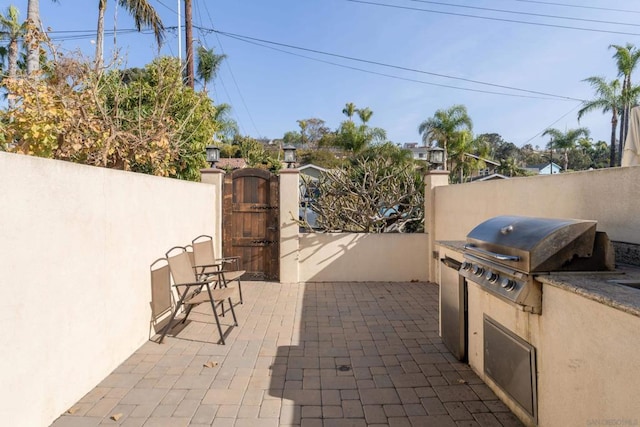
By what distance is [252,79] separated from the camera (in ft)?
62.0

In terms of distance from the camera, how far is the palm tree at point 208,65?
75.3ft

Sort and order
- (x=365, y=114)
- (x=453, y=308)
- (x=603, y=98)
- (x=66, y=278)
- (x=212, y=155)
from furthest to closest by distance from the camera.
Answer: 1. (x=365, y=114)
2. (x=603, y=98)
3. (x=212, y=155)
4. (x=453, y=308)
5. (x=66, y=278)

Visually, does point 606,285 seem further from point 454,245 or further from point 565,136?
point 565,136

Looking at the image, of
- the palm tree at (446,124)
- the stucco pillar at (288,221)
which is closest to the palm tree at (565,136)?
the palm tree at (446,124)

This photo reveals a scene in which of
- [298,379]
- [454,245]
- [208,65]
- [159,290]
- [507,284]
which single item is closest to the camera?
[507,284]

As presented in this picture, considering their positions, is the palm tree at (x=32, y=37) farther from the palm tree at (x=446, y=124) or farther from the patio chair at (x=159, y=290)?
the palm tree at (x=446, y=124)

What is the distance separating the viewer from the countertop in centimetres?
167

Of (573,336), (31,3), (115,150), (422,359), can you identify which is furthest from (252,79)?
(573,336)

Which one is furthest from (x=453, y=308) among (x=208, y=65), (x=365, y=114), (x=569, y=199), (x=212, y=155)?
(x=365, y=114)

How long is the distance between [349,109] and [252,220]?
3567 centimetres

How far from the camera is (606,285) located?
6.47 ft

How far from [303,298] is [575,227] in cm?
464

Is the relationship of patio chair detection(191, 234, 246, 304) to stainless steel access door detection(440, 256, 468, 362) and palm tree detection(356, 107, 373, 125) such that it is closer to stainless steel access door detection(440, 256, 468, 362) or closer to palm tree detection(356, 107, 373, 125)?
stainless steel access door detection(440, 256, 468, 362)

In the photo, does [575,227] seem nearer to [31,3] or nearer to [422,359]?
[422,359]
